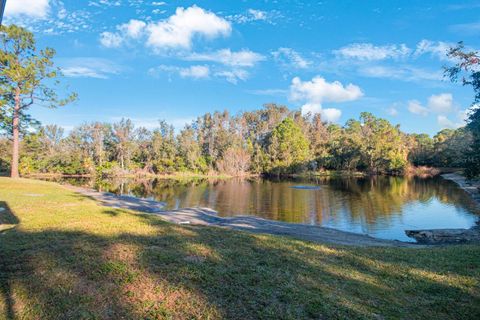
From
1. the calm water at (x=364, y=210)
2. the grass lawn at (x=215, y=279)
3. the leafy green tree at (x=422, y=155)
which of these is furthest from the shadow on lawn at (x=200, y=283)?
the leafy green tree at (x=422, y=155)

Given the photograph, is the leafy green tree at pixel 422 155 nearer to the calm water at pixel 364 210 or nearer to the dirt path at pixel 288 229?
the calm water at pixel 364 210

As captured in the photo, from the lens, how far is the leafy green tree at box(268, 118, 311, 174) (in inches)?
2955

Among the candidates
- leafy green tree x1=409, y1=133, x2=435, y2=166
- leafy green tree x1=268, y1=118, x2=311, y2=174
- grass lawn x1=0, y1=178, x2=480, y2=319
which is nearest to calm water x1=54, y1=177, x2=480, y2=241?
grass lawn x1=0, y1=178, x2=480, y2=319

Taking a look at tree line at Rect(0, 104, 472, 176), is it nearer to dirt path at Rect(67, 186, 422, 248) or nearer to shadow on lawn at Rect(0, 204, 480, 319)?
dirt path at Rect(67, 186, 422, 248)

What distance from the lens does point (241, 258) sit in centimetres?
742

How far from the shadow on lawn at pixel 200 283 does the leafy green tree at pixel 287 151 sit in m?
67.0

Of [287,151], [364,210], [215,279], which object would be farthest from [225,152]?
[215,279]

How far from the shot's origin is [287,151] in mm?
76250

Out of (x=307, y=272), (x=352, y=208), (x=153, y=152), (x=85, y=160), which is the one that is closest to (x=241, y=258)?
(x=307, y=272)

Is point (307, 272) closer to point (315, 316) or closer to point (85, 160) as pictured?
point (315, 316)

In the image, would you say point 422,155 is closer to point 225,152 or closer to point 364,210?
point 225,152

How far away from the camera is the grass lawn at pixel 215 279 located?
4820mm

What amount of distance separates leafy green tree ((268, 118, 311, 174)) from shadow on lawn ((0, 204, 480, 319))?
66986 millimetres

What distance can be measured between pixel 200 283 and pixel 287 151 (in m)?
71.7
